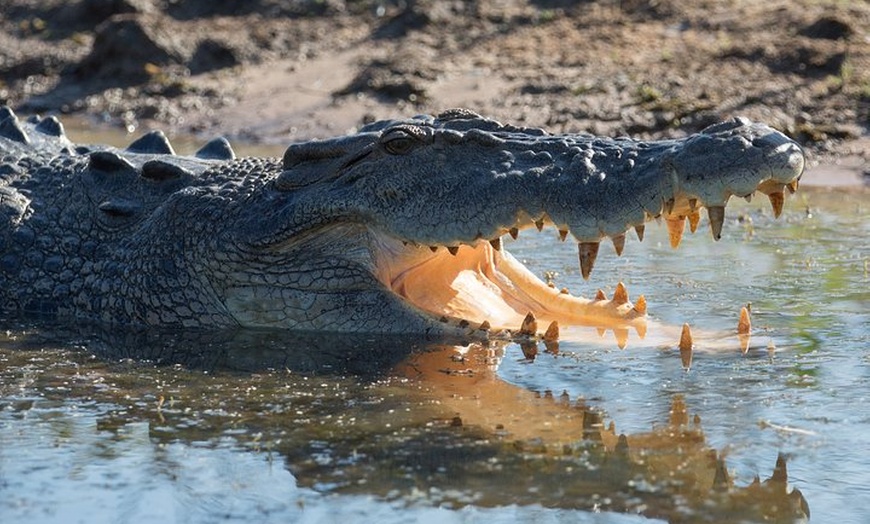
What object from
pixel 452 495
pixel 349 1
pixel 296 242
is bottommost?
pixel 452 495

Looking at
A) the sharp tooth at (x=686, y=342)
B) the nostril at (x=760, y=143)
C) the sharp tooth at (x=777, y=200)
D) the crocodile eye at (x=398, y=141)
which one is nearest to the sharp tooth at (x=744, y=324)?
the sharp tooth at (x=686, y=342)

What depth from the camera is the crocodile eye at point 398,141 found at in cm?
600

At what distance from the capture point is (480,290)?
631 centimetres

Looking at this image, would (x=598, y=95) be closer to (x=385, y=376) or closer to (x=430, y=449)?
(x=385, y=376)

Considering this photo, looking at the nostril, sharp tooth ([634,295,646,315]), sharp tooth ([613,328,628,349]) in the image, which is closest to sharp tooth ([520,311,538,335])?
sharp tooth ([613,328,628,349])

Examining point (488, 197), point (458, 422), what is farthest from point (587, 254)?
point (458, 422)

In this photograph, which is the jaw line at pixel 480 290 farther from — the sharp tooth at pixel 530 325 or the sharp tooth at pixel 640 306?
the sharp tooth at pixel 530 325

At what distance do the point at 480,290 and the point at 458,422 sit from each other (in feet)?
4.32

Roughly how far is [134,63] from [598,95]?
498 centimetres

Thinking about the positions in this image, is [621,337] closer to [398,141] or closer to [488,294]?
[488,294]

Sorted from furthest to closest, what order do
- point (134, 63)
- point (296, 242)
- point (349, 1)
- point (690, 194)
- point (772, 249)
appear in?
1. point (349, 1)
2. point (134, 63)
3. point (772, 249)
4. point (296, 242)
5. point (690, 194)

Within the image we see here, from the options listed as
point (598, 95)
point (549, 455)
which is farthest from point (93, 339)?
point (598, 95)

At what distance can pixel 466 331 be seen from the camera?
19.9 feet

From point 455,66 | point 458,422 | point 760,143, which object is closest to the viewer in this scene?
point 458,422
